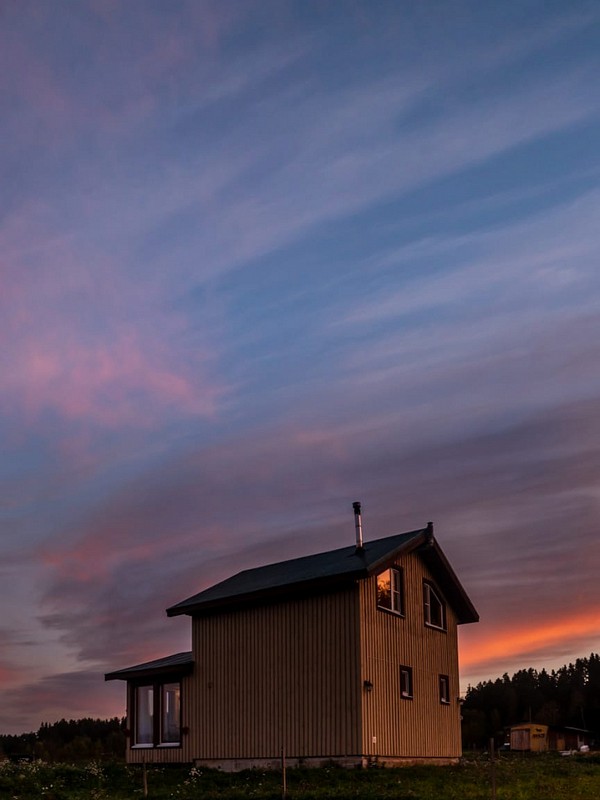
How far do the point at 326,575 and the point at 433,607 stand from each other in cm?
711

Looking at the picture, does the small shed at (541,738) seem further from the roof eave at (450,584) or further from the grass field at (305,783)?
the grass field at (305,783)

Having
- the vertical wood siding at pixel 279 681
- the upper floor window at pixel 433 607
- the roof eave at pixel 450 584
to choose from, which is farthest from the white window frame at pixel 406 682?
the roof eave at pixel 450 584

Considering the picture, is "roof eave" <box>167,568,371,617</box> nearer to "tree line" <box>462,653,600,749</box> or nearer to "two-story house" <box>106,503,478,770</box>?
"two-story house" <box>106,503,478,770</box>

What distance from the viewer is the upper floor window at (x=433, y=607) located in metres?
33.6

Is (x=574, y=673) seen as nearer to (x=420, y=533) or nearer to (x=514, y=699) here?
(x=514, y=699)

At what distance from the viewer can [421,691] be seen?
3192 cm

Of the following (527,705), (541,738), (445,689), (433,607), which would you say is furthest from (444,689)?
(527,705)

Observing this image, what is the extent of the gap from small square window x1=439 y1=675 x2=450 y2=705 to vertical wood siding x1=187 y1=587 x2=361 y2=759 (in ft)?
22.0

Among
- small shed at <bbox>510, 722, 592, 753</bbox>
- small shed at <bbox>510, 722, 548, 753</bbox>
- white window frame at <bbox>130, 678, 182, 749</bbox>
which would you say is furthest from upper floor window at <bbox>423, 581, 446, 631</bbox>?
small shed at <bbox>510, 722, 548, 753</bbox>

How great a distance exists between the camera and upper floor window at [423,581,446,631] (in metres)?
33.6

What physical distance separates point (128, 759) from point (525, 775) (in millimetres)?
14224

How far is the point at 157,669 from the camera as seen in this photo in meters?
33.7

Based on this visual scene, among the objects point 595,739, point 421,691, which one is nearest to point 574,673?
point 595,739

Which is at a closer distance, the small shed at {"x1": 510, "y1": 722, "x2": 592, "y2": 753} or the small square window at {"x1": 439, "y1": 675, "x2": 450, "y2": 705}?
the small square window at {"x1": 439, "y1": 675, "x2": 450, "y2": 705}
